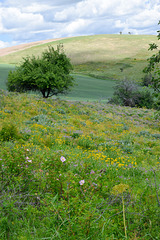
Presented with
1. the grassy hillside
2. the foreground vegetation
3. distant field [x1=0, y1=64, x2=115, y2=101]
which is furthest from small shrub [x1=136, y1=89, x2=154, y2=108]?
the grassy hillside

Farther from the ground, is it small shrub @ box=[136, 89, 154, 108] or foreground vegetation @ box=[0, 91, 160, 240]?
foreground vegetation @ box=[0, 91, 160, 240]

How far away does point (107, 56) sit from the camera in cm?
10338

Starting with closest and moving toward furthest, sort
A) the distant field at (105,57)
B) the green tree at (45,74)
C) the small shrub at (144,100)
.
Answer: the green tree at (45,74), the small shrub at (144,100), the distant field at (105,57)

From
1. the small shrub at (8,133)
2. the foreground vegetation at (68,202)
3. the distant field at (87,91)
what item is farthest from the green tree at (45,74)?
the foreground vegetation at (68,202)

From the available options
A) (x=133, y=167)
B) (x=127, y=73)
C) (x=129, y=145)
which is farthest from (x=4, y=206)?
(x=127, y=73)

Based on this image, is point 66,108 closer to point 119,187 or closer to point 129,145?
point 129,145

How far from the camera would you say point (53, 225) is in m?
3.13

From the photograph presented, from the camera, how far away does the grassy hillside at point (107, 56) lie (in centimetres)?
8594

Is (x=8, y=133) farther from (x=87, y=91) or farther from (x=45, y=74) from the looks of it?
(x=87, y=91)

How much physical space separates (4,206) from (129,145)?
917 centimetres

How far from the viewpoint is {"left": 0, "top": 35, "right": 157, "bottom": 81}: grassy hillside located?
8594 centimetres

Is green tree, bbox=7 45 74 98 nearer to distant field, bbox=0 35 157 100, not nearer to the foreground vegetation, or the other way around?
the foreground vegetation

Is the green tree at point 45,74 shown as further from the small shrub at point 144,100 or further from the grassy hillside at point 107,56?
the grassy hillside at point 107,56

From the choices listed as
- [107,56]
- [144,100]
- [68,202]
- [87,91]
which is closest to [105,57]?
[107,56]
